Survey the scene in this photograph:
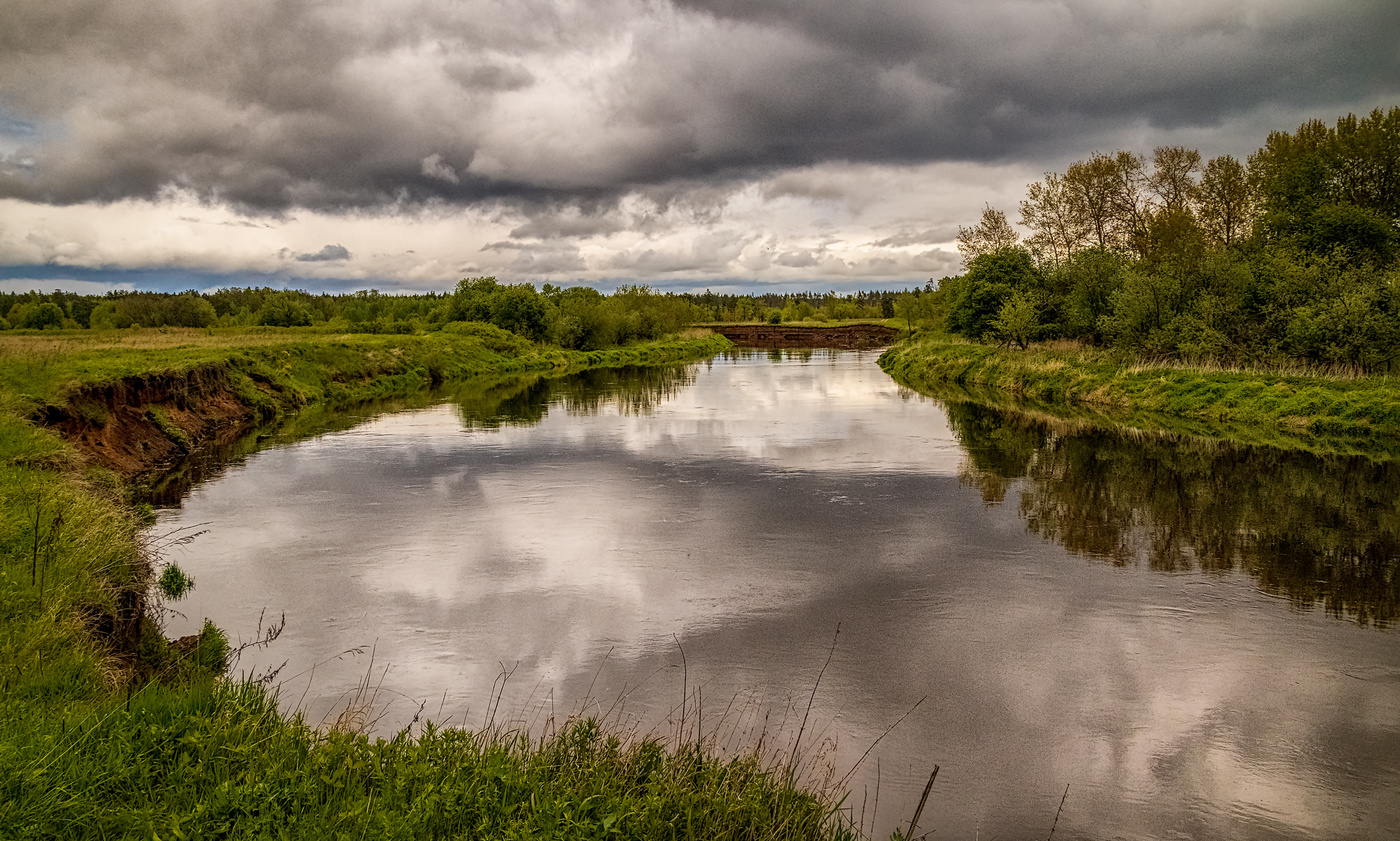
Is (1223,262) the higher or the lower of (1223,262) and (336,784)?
the higher

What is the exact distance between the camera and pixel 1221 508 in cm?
1806

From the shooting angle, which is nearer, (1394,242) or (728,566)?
(728,566)

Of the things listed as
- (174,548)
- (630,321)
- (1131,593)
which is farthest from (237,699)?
(630,321)

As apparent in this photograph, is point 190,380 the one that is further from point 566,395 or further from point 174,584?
point 174,584

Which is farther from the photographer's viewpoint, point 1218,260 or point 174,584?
point 1218,260

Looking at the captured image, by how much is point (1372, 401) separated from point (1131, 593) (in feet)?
69.8

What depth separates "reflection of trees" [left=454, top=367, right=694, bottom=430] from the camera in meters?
37.2

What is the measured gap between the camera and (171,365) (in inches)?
1198

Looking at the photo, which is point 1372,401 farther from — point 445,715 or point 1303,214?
point 445,715

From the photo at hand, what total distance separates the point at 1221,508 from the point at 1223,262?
955 inches

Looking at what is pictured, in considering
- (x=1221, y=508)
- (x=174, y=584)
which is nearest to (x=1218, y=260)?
(x=1221, y=508)

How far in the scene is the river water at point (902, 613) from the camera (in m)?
Result: 7.87

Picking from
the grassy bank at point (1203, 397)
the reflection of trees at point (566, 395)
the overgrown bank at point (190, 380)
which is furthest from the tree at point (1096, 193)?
the overgrown bank at point (190, 380)

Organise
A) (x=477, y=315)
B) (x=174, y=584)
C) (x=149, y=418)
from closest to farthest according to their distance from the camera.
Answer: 1. (x=174, y=584)
2. (x=149, y=418)
3. (x=477, y=315)
